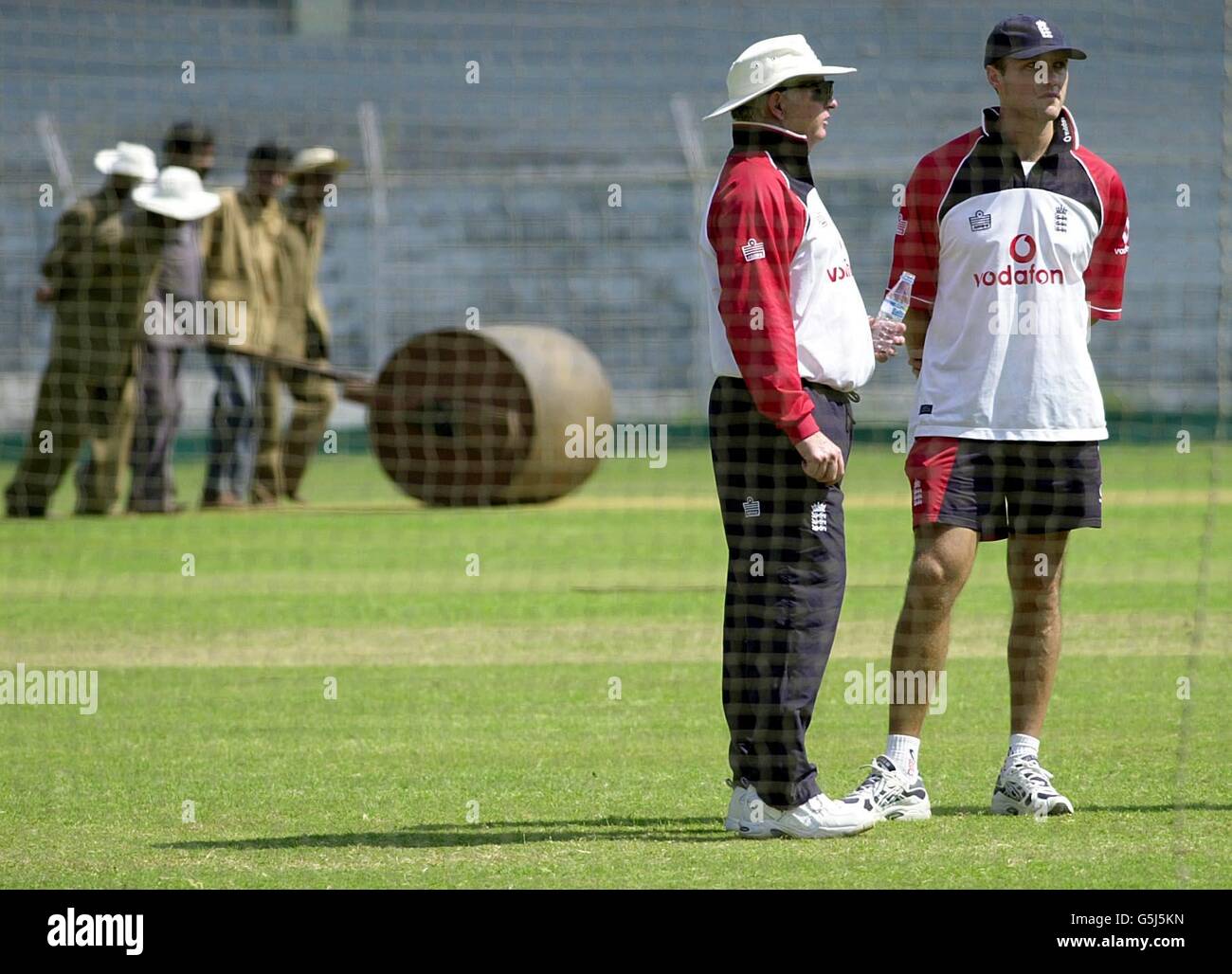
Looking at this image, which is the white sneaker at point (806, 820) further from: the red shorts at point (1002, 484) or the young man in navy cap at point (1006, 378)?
the red shorts at point (1002, 484)

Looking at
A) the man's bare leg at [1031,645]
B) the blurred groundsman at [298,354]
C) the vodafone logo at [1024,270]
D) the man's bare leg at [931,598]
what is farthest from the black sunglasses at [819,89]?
the blurred groundsman at [298,354]

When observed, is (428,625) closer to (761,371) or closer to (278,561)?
(278,561)

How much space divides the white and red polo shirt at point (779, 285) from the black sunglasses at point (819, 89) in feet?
0.40

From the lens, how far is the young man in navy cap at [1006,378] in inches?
223

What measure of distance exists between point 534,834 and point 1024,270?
213cm

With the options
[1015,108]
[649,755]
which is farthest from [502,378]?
[1015,108]

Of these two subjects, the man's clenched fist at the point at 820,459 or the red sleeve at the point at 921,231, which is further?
the red sleeve at the point at 921,231

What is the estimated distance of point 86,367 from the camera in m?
16.1

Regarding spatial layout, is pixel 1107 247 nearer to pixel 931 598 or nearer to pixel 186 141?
pixel 931 598

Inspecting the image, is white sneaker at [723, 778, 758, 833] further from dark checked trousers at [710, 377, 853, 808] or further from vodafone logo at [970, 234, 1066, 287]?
vodafone logo at [970, 234, 1066, 287]

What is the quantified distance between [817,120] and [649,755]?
2.35 meters

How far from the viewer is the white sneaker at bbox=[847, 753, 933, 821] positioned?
18.2ft

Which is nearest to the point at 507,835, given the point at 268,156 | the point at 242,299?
the point at 242,299

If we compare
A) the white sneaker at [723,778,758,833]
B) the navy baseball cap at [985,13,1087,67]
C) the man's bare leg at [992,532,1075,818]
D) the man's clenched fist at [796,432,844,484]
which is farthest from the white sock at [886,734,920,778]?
the navy baseball cap at [985,13,1087,67]
